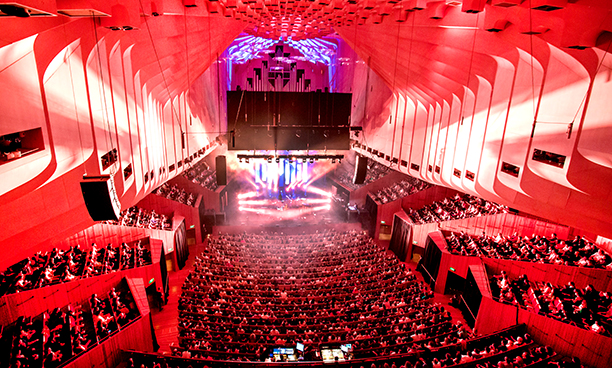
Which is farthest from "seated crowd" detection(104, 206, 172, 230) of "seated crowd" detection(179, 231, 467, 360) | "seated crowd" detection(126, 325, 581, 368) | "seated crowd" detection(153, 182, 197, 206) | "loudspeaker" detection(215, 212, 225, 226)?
"seated crowd" detection(126, 325, 581, 368)

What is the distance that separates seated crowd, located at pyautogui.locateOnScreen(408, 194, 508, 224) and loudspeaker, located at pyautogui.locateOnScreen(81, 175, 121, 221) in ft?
42.3

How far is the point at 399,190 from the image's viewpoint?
58.2 feet

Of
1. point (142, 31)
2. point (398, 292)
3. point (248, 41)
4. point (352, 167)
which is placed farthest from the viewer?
point (352, 167)

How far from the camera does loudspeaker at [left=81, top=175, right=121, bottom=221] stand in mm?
4547

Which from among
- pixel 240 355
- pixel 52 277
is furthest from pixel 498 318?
pixel 52 277

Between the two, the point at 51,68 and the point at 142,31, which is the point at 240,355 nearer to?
the point at 51,68

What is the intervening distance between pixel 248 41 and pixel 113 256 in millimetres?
14228

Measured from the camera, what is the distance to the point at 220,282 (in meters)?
11.0

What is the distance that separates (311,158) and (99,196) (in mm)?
12337

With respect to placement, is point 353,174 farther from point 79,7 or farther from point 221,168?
point 79,7

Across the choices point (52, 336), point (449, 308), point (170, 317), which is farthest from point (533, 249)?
point (52, 336)

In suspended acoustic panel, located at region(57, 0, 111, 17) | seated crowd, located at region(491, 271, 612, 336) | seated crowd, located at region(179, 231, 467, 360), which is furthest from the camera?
seated crowd, located at region(179, 231, 467, 360)

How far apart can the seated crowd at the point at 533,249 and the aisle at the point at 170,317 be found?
33.1 feet

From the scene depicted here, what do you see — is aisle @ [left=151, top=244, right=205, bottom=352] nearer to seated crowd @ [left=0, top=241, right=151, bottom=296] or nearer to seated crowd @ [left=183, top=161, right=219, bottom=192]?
seated crowd @ [left=0, top=241, right=151, bottom=296]
